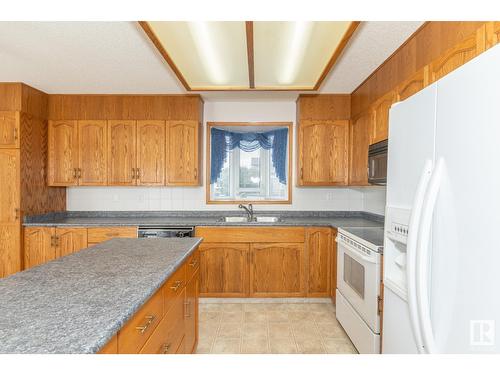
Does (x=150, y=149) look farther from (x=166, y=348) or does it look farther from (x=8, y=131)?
(x=166, y=348)

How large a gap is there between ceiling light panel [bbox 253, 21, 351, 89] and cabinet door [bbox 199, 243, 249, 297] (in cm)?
174

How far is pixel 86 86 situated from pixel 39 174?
113 cm

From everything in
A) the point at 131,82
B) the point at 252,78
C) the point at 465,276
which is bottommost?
the point at 465,276

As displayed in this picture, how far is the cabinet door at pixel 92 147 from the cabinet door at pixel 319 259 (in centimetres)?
246

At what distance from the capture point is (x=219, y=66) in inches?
81.8

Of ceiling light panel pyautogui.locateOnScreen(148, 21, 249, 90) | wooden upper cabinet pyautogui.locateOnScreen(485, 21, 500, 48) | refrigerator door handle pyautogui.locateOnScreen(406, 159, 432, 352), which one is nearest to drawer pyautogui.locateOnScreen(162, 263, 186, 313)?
refrigerator door handle pyautogui.locateOnScreen(406, 159, 432, 352)

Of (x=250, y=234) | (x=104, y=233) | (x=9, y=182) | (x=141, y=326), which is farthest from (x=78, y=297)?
(x=9, y=182)

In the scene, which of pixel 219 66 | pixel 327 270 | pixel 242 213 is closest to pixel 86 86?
pixel 219 66

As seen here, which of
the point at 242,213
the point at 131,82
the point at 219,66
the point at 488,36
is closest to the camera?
the point at 488,36

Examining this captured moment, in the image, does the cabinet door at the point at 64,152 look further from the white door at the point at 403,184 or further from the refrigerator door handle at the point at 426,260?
the refrigerator door handle at the point at 426,260

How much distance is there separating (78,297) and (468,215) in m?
1.27

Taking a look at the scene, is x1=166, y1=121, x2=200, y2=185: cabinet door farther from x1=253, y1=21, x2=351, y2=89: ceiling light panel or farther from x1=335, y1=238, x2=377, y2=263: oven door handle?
x1=335, y1=238, x2=377, y2=263: oven door handle

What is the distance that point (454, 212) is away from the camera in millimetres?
949

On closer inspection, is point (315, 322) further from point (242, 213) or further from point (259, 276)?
point (242, 213)
